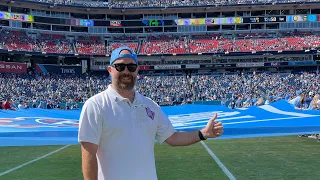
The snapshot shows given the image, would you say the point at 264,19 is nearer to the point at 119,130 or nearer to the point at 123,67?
the point at 123,67

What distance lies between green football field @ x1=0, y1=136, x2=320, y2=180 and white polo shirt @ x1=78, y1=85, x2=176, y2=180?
15.0ft

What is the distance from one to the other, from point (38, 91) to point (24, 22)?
58.3 feet

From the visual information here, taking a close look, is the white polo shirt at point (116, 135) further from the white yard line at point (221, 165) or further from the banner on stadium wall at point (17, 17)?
the banner on stadium wall at point (17, 17)

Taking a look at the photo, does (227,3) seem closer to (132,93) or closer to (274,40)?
(274,40)

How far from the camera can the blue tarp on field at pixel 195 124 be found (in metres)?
5.61

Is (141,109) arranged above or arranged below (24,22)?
below

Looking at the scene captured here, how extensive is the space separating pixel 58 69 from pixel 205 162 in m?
42.5

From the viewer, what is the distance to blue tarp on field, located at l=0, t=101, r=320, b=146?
561cm

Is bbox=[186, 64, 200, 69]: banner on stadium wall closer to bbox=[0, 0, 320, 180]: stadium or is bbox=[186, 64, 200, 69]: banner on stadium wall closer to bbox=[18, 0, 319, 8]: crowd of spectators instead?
bbox=[0, 0, 320, 180]: stadium

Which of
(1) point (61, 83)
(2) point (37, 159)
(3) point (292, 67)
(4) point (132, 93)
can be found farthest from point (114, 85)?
(3) point (292, 67)

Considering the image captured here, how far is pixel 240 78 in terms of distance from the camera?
4416cm

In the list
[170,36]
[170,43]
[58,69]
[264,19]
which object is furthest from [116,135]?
[264,19]

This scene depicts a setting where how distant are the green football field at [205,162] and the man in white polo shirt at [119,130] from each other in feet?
14.9

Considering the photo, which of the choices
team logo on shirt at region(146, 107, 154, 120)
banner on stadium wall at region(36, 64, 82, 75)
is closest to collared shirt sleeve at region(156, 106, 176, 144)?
team logo on shirt at region(146, 107, 154, 120)
